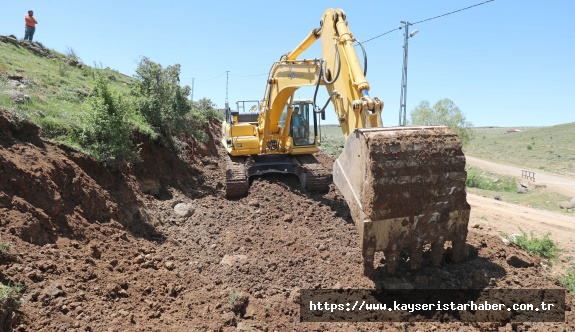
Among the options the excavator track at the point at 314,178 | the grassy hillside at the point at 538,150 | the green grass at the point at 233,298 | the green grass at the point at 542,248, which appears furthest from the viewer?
the grassy hillside at the point at 538,150

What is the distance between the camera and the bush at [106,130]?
8.27 meters

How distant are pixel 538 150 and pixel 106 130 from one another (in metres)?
52.3

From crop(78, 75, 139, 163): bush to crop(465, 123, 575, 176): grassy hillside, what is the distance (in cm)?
3465

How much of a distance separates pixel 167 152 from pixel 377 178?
26.3 ft

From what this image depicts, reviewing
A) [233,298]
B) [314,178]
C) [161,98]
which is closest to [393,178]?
[233,298]

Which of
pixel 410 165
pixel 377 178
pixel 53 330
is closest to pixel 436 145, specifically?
pixel 410 165

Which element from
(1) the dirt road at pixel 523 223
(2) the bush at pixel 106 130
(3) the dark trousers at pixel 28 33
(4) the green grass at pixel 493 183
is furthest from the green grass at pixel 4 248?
(4) the green grass at pixel 493 183

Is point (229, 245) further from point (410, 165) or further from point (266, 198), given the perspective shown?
point (410, 165)

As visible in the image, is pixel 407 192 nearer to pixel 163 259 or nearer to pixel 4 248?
pixel 163 259

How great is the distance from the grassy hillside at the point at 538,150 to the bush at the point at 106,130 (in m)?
34.6

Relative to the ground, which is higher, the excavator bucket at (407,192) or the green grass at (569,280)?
the excavator bucket at (407,192)

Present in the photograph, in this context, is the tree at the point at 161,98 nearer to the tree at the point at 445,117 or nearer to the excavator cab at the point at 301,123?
the excavator cab at the point at 301,123

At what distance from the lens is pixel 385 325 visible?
16.4 ft

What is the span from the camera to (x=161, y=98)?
468 inches
